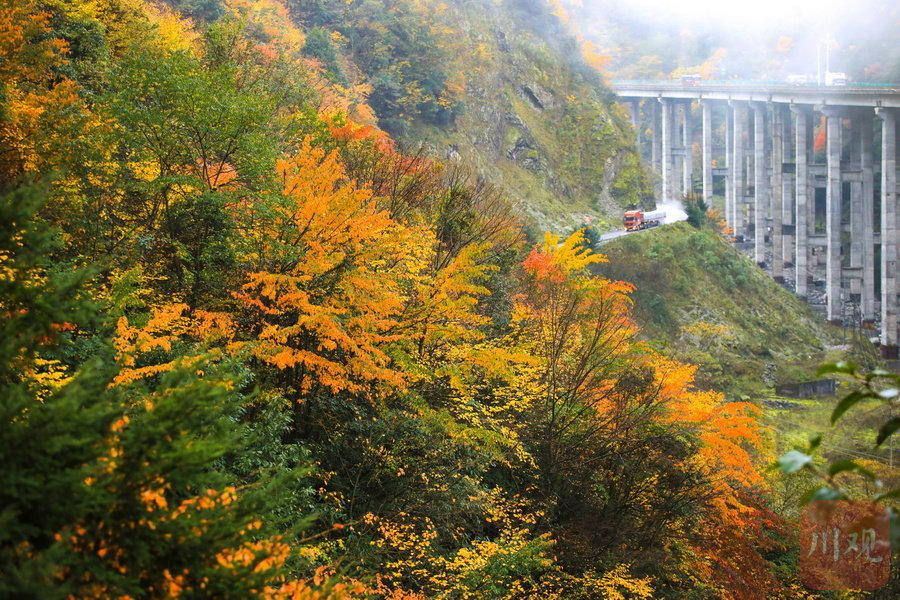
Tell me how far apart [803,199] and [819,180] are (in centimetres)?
1171

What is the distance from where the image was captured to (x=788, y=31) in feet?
362

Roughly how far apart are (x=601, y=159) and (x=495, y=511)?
58.1m

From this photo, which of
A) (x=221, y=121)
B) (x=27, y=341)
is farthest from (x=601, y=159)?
(x=27, y=341)

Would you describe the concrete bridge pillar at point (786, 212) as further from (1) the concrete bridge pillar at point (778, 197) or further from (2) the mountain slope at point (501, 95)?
(2) the mountain slope at point (501, 95)

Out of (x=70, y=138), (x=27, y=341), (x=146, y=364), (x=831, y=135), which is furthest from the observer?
(x=831, y=135)

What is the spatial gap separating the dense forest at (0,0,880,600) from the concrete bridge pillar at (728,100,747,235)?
61.1 metres

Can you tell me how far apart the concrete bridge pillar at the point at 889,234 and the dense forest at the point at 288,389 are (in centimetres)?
4443

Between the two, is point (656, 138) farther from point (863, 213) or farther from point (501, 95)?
point (501, 95)

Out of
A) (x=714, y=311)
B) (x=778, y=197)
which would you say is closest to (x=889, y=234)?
(x=778, y=197)

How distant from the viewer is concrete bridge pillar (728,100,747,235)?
7756 centimetres

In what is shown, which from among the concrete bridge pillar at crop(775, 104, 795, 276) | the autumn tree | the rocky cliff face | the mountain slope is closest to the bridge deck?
the concrete bridge pillar at crop(775, 104, 795, 276)

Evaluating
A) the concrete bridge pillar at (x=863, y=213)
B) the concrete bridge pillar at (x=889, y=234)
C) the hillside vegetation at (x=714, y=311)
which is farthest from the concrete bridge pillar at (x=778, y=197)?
the hillside vegetation at (x=714, y=311)

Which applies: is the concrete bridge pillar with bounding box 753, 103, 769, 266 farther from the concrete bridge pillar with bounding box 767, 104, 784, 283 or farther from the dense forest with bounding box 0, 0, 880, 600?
the dense forest with bounding box 0, 0, 880, 600

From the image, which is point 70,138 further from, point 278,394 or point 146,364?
point 278,394
